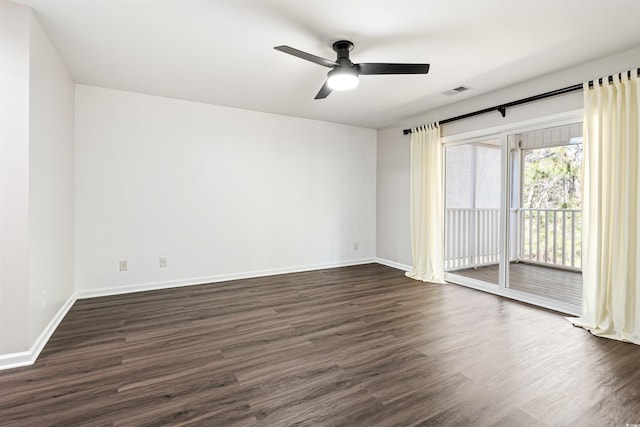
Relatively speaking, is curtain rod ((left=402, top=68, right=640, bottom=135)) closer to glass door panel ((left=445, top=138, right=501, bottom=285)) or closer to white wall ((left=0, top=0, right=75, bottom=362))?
glass door panel ((left=445, top=138, right=501, bottom=285))

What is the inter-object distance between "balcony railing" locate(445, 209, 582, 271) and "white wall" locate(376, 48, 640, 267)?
77cm

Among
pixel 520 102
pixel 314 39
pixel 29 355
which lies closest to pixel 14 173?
pixel 29 355

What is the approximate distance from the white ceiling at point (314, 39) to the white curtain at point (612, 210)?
0.45 m

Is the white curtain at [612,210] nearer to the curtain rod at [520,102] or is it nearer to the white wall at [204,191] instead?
the curtain rod at [520,102]

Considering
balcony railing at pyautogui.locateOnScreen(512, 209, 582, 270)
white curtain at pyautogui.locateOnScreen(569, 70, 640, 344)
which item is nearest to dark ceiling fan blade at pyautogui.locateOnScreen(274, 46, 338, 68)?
white curtain at pyautogui.locateOnScreen(569, 70, 640, 344)

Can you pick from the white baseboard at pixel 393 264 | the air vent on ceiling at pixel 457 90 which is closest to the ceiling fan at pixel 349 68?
the air vent on ceiling at pixel 457 90

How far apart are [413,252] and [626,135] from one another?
108 inches

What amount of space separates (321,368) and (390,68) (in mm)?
2297

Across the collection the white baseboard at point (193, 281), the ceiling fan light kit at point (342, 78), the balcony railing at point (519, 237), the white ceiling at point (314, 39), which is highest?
the white ceiling at point (314, 39)

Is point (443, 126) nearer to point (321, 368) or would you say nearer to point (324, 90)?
point (324, 90)

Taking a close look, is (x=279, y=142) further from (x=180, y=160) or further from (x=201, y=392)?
(x=201, y=392)

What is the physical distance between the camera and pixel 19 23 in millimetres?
2094

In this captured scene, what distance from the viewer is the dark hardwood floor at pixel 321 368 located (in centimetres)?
165

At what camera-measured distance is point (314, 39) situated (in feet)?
8.16
